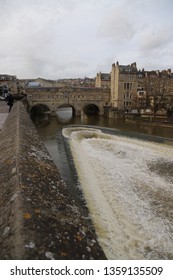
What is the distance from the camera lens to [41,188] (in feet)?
17.8

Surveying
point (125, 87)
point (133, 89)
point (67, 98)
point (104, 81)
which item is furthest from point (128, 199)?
point (104, 81)

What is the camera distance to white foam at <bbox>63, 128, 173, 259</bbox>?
7258 mm

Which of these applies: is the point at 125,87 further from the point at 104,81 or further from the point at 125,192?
the point at 125,192

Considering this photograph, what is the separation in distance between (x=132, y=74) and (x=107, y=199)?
4749cm

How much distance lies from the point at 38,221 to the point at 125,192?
7.68 m

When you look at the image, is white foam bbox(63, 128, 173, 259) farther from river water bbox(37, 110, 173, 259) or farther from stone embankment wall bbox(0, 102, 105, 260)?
stone embankment wall bbox(0, 102, 105, 260)

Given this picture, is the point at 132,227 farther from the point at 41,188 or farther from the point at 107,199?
the point at 41,188

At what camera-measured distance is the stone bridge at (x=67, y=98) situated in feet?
169

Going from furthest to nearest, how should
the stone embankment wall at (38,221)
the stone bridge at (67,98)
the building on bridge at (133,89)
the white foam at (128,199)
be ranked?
the building on bridge at (133,89) → the stone bridge at (67,98) → the white foam at (128,199) → the stone embankment wall at (38,221)

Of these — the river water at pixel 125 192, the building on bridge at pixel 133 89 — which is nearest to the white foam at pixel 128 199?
the river water at pixel 125 192

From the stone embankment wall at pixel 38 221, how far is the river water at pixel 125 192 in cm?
275

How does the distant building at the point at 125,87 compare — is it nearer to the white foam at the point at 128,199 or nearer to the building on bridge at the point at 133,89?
the building on bridge at the point at 133,89

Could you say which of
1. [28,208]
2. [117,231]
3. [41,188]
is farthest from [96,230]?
[28,208]

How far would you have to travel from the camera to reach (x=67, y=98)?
5375 cm
